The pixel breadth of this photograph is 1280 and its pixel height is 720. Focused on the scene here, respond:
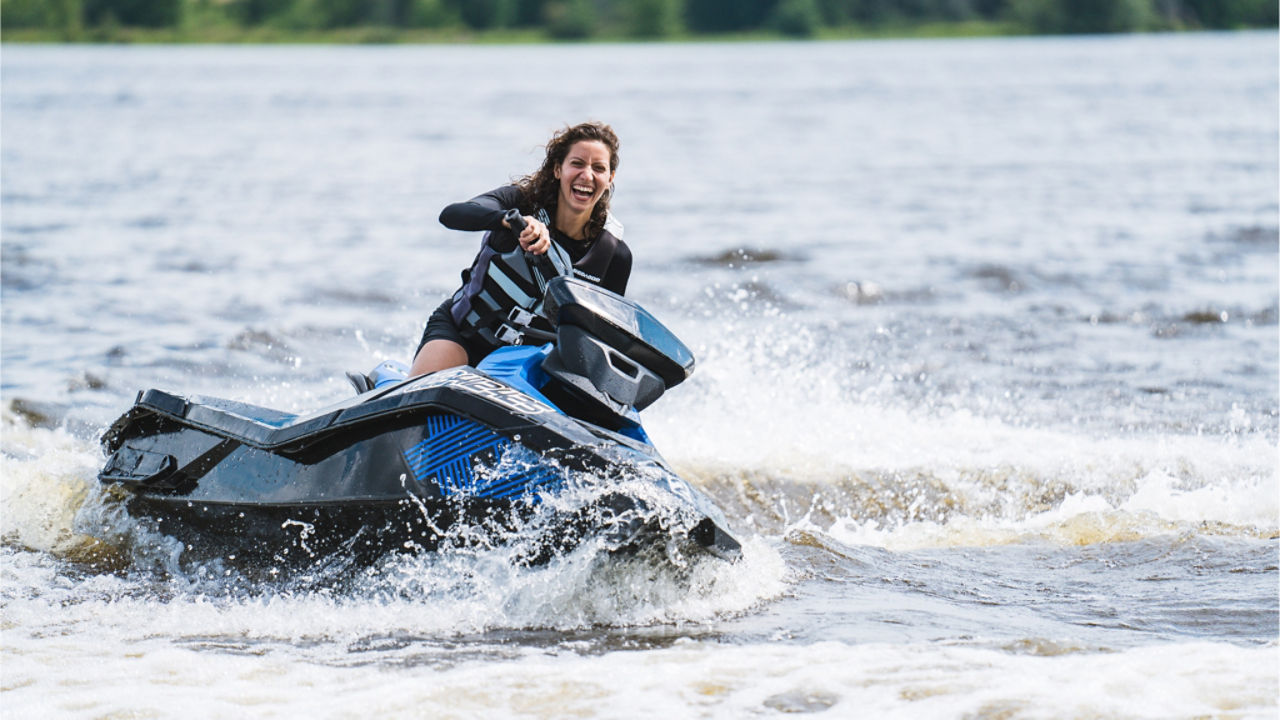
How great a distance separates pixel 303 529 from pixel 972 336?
22.9ft

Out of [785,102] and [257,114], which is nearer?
[257,114]

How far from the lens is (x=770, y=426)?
26.0 ft

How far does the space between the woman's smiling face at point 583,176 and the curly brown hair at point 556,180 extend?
26 millimetres

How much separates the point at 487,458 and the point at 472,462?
0.05 m

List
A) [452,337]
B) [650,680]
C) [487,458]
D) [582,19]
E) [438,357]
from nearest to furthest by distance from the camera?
1. [650,680]
2. [487,458]
3. [438,357]
4. [452,337]
5. [582,19]

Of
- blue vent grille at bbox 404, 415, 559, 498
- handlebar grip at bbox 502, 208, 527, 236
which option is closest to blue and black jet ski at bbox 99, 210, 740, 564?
blue vent grille at bbox 404, 415, 559, 498

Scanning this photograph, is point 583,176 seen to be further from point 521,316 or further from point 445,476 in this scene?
point 445,476

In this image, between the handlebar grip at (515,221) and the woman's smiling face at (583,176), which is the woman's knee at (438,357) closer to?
the handlebar grip at (515,221)

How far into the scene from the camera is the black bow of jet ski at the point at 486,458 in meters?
4.27

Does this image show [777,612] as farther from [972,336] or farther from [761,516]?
[972,336]

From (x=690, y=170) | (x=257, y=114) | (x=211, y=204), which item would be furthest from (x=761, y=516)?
(x=257, y=114)

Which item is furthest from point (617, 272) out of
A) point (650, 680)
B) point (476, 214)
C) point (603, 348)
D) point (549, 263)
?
point (650, 680)

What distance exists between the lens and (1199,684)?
13.0 ft

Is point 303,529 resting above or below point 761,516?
above
